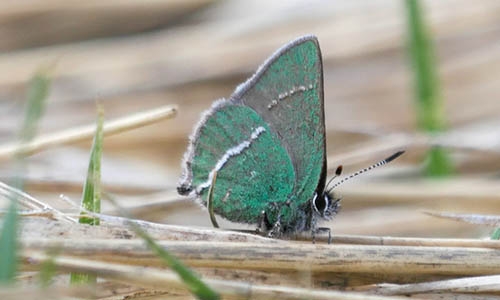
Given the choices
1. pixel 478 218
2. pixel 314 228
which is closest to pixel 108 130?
pixel 314 228

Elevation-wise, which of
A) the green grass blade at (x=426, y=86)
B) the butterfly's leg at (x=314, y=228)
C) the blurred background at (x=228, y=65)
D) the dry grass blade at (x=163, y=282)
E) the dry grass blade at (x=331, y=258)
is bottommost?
the dry grass blade at (x=163, y=282)

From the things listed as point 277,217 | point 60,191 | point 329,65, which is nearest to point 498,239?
point 277,217

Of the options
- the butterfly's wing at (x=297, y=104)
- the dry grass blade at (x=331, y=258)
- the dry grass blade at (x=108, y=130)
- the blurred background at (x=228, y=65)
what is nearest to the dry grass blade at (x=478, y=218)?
the dry grass blade at (x=331, y=258)

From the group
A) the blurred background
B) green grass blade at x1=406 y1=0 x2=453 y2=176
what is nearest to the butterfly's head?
green grass blade at x1=406 y1=0 x2=453 y2=176

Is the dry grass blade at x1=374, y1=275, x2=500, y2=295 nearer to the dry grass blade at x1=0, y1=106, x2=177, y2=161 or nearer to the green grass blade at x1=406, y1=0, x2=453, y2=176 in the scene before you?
the dry grass blade at x1=0, y1=106, x2=177, y2=161

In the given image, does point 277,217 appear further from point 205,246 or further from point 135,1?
point 135,1

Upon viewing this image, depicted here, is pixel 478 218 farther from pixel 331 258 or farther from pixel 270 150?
pixel 270 150

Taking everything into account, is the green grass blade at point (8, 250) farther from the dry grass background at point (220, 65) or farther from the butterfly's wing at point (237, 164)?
the dry grass background at point (220, 65)
